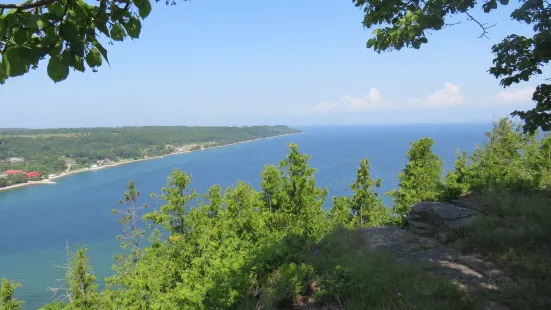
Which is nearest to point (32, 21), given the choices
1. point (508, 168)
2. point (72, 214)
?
point (508, 168)

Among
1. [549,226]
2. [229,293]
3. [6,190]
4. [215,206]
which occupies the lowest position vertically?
[6,190]

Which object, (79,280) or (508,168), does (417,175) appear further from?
(79,280)

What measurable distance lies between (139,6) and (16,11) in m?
0.58

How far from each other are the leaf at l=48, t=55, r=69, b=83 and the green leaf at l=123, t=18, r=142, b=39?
48cm

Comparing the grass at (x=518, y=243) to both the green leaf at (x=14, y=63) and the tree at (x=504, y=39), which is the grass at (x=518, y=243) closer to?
the tree at (x=504, y=39)

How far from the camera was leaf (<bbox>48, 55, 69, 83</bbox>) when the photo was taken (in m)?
1.56

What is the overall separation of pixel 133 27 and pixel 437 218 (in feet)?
26.6

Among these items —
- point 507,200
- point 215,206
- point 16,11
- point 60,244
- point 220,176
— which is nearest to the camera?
point 16,11

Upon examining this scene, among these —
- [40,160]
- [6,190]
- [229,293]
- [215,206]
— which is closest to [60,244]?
[215,206]

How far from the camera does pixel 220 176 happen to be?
309 feet

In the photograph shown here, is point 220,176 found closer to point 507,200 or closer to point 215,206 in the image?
point 215,206

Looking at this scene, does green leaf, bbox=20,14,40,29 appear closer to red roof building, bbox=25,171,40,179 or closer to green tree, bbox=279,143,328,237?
green tree, bbox=279,143,328,237

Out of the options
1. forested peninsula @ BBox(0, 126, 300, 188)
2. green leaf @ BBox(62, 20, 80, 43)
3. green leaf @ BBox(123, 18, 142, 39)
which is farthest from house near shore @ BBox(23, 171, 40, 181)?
green leaf @ BBox(62, 20, 80, 43)

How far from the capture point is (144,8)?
1.92 meters
